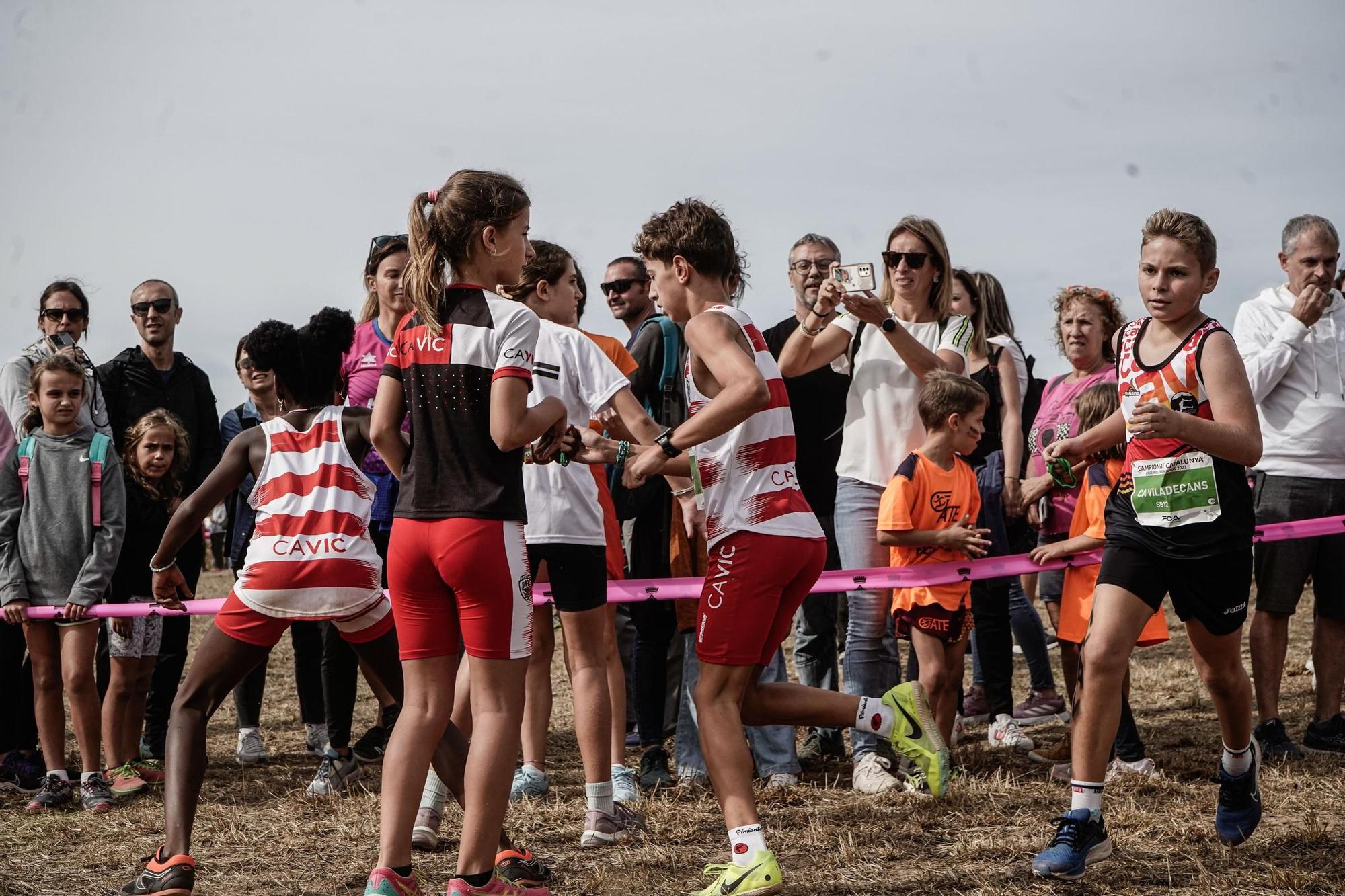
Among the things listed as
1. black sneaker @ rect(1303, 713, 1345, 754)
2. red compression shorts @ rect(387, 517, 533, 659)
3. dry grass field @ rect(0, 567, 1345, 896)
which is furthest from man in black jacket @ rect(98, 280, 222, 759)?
black sneaker @ rect(1303, 713, 1345, 754)

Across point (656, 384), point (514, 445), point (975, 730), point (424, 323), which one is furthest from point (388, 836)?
point (975, 730)

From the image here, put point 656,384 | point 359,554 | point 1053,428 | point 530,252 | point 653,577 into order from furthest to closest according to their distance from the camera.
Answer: point 1053,428
point 653,577
point 656,384
point 359,554
point 530,252

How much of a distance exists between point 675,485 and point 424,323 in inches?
51.5

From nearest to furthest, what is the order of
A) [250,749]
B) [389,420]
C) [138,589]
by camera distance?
[389,420] → [138,589] → [250,749]

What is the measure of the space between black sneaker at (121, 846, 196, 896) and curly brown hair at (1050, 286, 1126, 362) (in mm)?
5361

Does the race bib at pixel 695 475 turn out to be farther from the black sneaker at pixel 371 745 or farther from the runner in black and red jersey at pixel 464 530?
the black sneaker at pixel 371 745

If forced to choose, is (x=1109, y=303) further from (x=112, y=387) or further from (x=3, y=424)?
(x=3, y=424)

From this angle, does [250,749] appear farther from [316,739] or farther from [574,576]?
[574,576]

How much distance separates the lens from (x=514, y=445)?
12.1 ft

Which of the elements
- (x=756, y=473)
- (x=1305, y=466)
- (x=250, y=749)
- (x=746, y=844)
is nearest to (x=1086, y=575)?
(x=1305, y=466)

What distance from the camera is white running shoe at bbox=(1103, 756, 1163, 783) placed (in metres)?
5.64

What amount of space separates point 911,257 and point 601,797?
2895 millimetres

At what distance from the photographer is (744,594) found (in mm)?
4105

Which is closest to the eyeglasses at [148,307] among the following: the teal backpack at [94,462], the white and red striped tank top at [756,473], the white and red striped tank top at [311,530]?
the teal backpack at [94,462]
